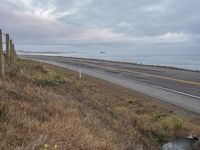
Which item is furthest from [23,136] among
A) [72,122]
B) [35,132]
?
[72,122]

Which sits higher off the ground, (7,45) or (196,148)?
(7,45)

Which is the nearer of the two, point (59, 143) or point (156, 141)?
point (59, 143)

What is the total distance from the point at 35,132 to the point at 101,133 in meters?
1.62

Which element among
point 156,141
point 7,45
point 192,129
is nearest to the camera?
point 156,141

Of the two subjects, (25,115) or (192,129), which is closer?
(25,115)

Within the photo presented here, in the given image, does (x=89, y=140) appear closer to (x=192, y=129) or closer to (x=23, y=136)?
(x=23, y=136)

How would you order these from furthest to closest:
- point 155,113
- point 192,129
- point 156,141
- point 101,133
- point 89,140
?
point 155,113
point 192,129
point 156,141
point 101,133
point 89,140

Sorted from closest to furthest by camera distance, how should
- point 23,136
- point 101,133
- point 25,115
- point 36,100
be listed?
point 23,136 → point 25,115 → point 101,133 → point 36,100

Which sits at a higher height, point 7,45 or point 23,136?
point 7,45

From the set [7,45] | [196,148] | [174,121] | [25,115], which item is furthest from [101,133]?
[7,45]

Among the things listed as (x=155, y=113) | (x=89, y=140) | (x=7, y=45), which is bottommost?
(x=155, y=113)

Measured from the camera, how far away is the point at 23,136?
192 inches

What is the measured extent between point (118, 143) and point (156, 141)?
287 cm

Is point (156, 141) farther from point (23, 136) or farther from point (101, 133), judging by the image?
point (23, 136)
